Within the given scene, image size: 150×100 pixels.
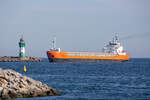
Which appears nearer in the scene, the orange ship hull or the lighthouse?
the orange ship hull

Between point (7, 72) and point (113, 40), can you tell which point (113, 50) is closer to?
point (113, 40)

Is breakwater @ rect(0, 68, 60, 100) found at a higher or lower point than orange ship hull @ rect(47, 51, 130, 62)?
lower

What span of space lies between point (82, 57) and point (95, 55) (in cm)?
521

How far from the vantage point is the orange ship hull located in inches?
4343

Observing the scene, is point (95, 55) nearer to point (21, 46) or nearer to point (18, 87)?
point (21, 46)

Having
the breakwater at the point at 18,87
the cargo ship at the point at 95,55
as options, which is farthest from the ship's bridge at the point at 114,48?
the breakwater at the point at 18,87

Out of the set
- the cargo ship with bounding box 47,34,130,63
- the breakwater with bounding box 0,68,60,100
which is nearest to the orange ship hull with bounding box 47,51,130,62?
the cargo ship with bounding box 47,34,130,63

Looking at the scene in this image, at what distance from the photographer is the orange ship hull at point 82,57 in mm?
110312

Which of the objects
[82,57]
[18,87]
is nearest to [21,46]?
[82,57]

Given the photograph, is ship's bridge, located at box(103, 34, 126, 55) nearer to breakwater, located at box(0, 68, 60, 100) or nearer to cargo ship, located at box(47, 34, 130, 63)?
cargo ship, located at box(47, 34, 130, 63)

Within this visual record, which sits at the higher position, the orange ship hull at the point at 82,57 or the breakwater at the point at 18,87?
the orange ship hull at the point at 82,57

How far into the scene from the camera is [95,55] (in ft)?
396

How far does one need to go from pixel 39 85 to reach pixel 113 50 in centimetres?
10311

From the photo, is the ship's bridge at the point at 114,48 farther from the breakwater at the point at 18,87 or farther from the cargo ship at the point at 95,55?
the breakwater at the point at 18,87
